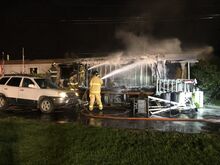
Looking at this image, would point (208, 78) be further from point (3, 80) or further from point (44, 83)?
point (3, 80)

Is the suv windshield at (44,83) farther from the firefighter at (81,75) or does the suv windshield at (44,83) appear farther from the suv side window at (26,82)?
the firefighter at (81,75)

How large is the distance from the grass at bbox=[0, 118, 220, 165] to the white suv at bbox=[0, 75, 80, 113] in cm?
Answer: 585

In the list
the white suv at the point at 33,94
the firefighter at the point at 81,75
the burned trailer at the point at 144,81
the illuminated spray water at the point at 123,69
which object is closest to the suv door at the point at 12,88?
the white suv at the point at 33,94

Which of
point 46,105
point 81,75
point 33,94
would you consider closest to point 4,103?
point 33,94

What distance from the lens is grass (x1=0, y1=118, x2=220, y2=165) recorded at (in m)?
6.98

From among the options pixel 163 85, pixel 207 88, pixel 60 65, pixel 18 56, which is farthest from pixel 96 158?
pixel 18 56

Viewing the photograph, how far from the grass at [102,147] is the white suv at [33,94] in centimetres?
585

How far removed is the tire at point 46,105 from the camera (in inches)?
600

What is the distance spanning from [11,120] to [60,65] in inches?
499

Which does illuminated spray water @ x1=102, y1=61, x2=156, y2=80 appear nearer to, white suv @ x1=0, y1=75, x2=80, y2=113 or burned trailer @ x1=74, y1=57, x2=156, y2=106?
burned trailer @ x1=74, y1=57, x2=156, y2=106

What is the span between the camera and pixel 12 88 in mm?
Result: 16016

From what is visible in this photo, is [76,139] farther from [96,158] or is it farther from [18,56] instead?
[18,56]

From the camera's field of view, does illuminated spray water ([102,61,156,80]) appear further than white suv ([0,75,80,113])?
Yes

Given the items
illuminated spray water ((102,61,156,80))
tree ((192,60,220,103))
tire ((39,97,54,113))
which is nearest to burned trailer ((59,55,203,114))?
illuminated spray water ((102,61,156,80))
